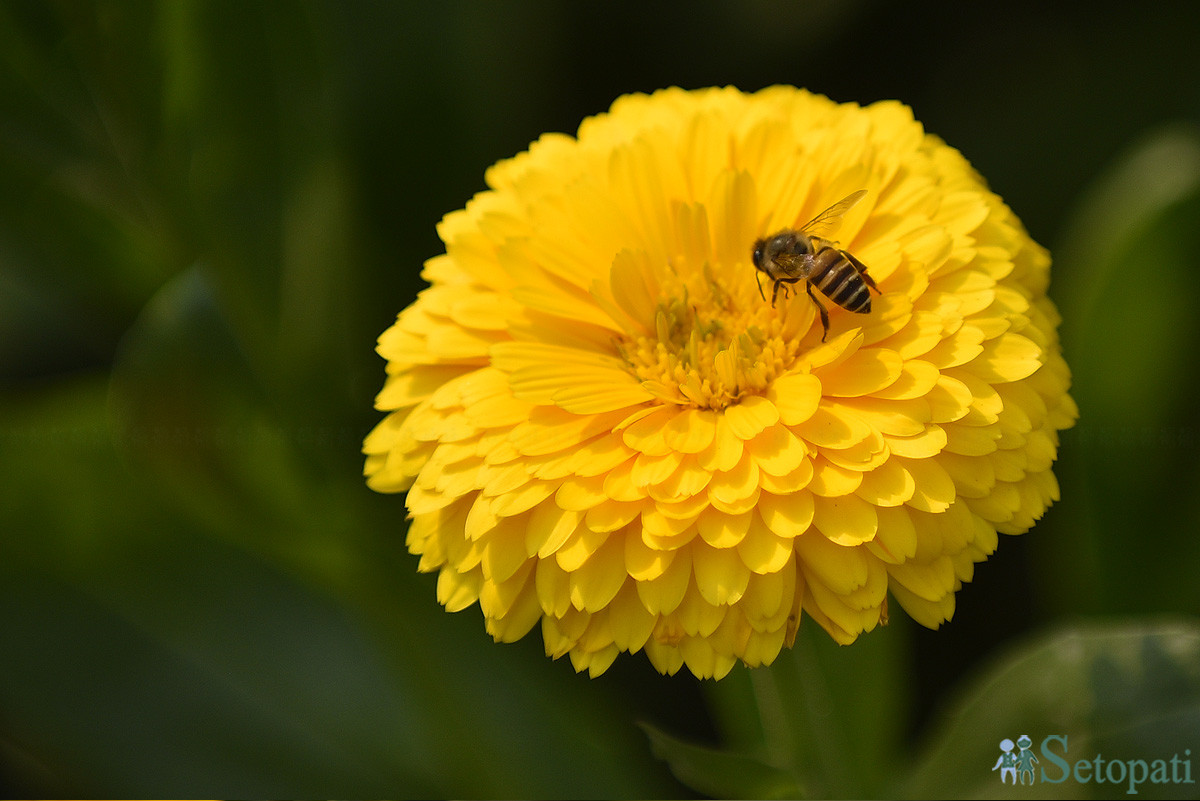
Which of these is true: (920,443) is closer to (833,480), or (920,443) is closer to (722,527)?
(833,480)

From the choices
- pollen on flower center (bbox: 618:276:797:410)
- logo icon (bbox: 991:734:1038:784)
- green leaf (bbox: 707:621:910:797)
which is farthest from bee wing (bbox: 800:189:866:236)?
logo icon (bbox: 991:734:1038:784)

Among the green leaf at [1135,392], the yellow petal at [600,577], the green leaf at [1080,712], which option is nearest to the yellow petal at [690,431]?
the yellow petal at [600,577]

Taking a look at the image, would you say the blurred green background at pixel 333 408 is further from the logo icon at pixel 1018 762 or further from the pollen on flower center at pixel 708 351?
the pollen on flower center at pixel 708 351

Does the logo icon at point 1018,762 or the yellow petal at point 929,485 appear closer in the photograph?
the yellow petal at point 929,485

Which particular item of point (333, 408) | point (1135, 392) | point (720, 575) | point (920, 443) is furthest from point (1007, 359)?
point (333, 408)

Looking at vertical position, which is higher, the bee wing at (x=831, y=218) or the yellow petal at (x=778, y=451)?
the bee wing at (x=831, y=218)

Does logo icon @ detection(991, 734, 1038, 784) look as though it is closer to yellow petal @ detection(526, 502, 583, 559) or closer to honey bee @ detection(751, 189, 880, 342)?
honey bee @ detection(751, 189, 880, 342)

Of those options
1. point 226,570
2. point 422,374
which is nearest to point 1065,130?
point 422,374
